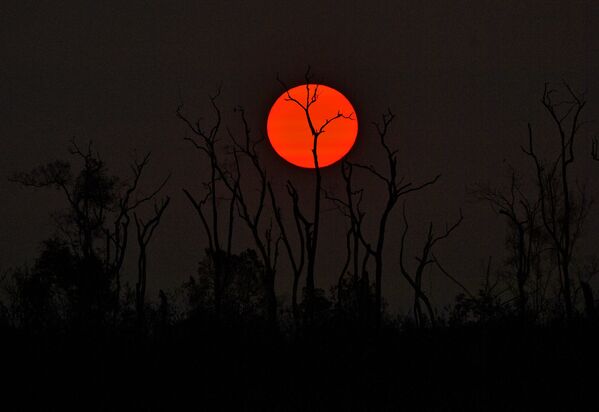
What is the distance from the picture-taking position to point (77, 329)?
59.4 ft

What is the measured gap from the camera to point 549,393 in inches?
584

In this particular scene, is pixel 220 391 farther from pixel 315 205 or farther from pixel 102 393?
pixel 315 205

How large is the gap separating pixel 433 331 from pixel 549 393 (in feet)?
19.2

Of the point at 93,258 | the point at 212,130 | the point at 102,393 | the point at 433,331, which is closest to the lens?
the point at 102,393

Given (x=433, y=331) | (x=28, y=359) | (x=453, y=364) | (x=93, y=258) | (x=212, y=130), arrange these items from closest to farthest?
1. (x=28, y=359)
2. (x=453, y=364)
3. (x=433, y=331)
4. (x=212, y=130)
5. (x=93, y=258)

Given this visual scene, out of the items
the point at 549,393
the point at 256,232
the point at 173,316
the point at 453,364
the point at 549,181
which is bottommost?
the point at 549,393

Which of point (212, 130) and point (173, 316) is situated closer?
point (173, 316)

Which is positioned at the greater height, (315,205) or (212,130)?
(212,130)

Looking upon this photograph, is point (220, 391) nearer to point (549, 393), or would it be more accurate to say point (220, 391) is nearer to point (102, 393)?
point (102, 393)

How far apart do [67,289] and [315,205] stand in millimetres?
15767

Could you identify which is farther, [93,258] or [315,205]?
[93,258]

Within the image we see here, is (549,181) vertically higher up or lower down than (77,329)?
higher up

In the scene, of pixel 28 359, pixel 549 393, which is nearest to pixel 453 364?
pixel 549 393

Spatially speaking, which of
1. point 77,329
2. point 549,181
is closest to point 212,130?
point 549,181
